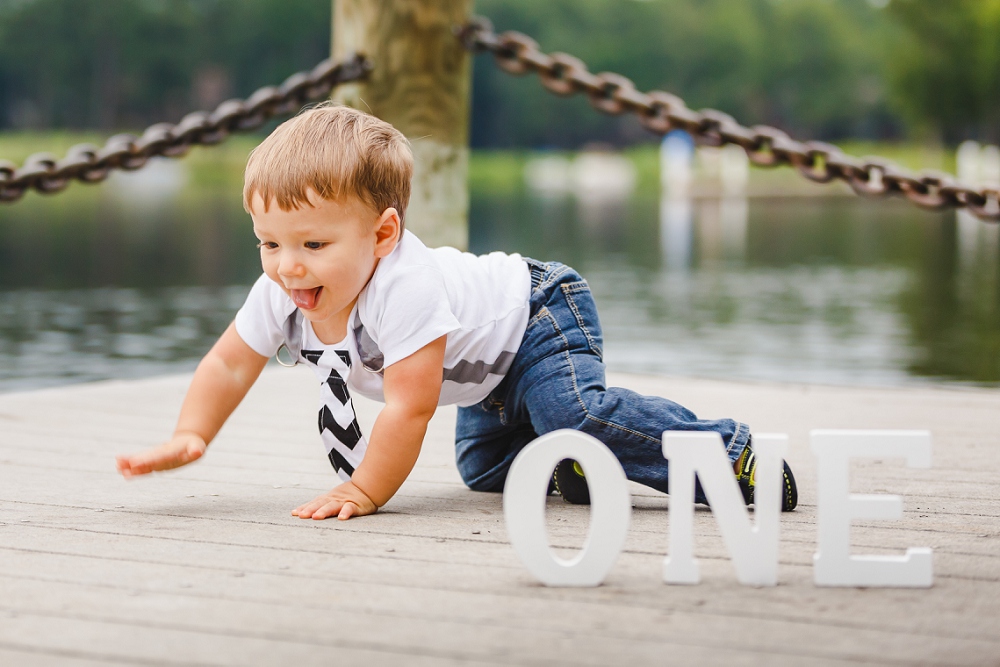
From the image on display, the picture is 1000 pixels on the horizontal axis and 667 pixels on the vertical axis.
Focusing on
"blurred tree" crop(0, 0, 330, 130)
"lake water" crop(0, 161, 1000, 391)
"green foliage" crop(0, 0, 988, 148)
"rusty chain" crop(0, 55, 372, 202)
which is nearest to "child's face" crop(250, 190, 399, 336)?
"rusty chain" crop(0, 55, 372, 202)

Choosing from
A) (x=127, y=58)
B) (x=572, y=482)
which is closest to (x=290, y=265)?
(x=572, y=482)

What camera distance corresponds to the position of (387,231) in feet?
7.68

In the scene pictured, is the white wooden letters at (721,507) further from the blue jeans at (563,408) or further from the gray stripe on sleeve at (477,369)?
the gray stripe on sleeve at (477,369)

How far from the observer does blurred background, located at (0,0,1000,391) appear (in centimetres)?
982

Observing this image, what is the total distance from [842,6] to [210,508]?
94.9 metres

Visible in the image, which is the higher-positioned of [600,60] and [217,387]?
[600,60]

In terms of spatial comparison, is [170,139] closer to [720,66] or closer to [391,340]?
[391,340]

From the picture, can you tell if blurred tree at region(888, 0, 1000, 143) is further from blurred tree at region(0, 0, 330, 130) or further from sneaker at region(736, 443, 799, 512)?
sneaker at region(736, 443, 799, 512)

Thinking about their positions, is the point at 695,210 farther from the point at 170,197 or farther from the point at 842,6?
the point at 842,6

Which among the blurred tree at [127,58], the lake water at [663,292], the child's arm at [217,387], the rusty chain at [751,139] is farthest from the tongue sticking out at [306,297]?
the blurred tree at [127,58]

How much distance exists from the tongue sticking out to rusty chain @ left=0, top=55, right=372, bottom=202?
3.96ft

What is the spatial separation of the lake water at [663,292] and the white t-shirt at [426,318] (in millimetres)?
5284

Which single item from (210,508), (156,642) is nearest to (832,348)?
(210,508)

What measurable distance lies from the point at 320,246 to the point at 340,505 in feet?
1.60
